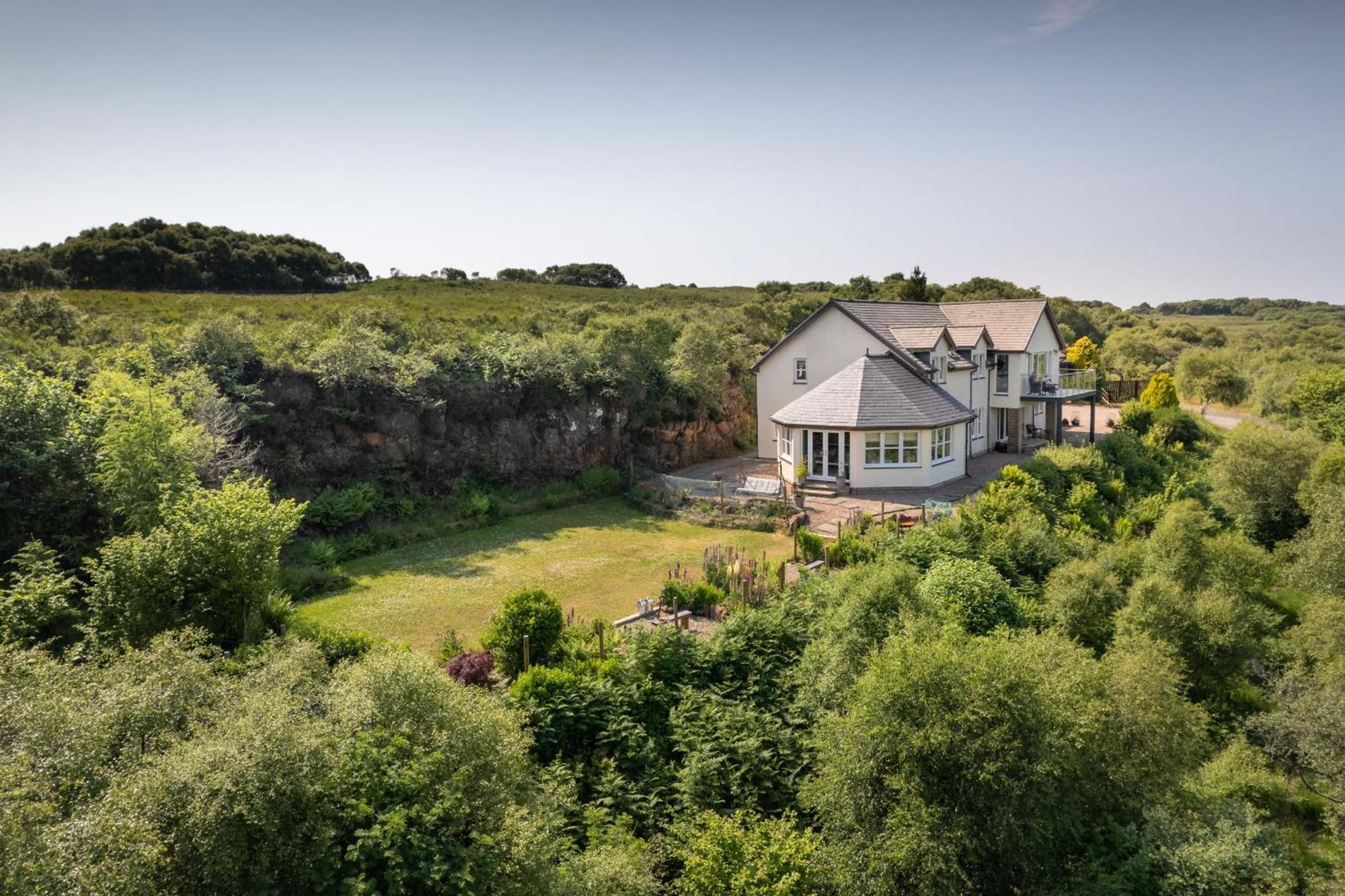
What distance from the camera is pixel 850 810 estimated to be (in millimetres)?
10320

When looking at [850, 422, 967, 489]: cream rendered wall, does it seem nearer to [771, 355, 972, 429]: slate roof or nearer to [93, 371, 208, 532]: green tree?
[771, 355, 972, 429]: slate roof

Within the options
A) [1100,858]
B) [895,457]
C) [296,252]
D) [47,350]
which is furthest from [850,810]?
[296,252]

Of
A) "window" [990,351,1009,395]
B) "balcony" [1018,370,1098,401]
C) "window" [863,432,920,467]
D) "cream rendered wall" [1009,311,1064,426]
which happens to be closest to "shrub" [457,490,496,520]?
"window" [863,432,920,467]

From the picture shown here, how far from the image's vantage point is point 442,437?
2802cm

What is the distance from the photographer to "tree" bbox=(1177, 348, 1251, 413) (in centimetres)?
5181

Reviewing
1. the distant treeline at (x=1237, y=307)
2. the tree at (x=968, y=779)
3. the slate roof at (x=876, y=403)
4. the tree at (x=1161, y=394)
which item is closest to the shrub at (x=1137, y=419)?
the tree at (x=1161, y=394)

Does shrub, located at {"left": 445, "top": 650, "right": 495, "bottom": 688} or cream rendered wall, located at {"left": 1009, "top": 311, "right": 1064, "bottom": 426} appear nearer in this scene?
shrub, located at {"left": 445, "top": 650, "right": 495, "bottom": 688}

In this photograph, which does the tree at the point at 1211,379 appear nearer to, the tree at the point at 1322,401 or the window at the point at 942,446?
the tree at the point at 1322,401

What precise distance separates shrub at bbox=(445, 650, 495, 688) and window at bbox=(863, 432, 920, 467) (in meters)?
17.1

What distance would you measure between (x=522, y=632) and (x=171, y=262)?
38.4m

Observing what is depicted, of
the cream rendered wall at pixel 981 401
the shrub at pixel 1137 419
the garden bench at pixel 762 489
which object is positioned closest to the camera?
the garden bench at pixel 762 489

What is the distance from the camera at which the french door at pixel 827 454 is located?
27.8m

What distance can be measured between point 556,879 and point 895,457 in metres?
21.3

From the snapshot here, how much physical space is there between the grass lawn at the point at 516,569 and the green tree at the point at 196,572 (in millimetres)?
2235
